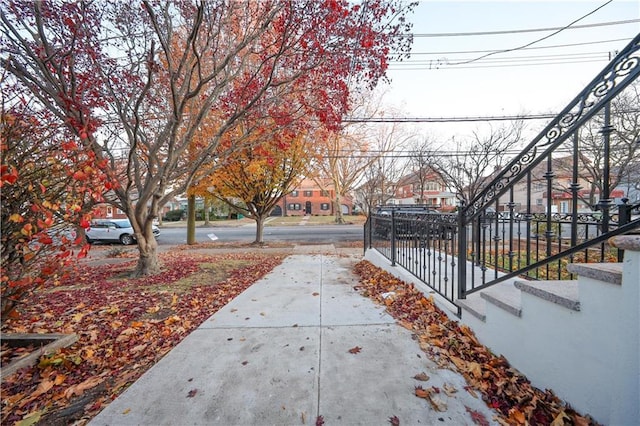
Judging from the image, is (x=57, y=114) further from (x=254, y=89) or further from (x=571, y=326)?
(x=571, y=326)

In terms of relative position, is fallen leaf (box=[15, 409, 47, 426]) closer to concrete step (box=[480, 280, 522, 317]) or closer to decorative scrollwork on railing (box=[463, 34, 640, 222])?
concrete step (box=[480, 280, 522, 317])

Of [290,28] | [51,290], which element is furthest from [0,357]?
[290,28]

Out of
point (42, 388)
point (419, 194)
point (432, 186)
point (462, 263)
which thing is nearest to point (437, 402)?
point (462, 263)

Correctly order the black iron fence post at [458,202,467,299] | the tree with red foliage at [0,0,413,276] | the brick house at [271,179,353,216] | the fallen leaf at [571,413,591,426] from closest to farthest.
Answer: the fallen leaf at [571,413,591,426]
the black iron fence post at [458,202,467,299]
the tree with red foliage at [0,0,413,276]
the brick house at [271,179,353,216]

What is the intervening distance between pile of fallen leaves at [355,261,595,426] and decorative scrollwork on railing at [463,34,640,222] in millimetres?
1384

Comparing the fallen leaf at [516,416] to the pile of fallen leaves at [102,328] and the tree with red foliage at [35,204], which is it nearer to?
the pile of fallen leaves at [102,328]

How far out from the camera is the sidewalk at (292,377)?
1.75 metres

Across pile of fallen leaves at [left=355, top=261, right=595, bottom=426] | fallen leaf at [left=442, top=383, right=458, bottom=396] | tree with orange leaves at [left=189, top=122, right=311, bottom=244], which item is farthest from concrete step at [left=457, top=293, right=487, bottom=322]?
tree with orange leaves at [left=189, top=122, right=311, bottom=244]

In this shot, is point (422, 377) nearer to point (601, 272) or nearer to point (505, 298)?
point (505, 298)

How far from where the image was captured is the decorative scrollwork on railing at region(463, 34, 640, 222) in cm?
169

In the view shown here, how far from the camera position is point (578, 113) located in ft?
6.52

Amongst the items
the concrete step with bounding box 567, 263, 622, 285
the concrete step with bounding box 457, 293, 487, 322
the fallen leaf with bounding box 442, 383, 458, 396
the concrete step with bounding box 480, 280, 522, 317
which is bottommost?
the fallen leaf with bounding box 442, 383, 458, 396

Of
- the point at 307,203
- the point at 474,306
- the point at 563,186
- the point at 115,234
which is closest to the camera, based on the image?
the point at 474,306

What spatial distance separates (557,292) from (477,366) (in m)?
0.88
